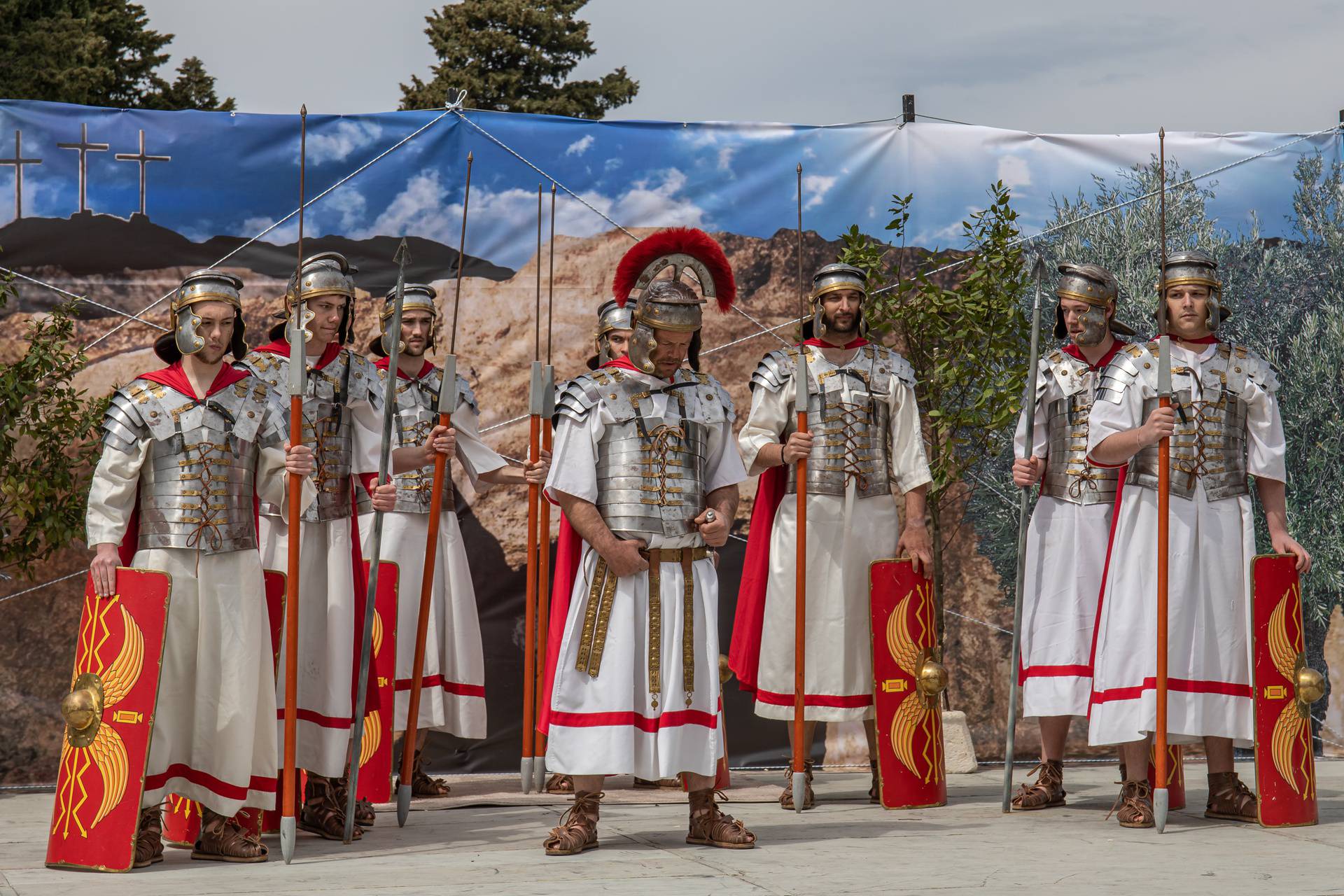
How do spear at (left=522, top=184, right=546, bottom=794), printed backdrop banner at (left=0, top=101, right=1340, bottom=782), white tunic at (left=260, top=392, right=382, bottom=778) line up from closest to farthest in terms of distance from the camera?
white tunic at (left=260, top=392, right=382, bottom=778) → spear at (left=522, top=184, right=546, bottom=794) → printed backdrop banner at (left=0, top=101, right=1340, bottom=782)

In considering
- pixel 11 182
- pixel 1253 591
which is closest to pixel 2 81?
pixel 11 182

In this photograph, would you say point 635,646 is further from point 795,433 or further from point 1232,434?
point 1232,434

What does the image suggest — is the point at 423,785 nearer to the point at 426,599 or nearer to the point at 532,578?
the point at 532,578

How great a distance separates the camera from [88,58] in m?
14.0

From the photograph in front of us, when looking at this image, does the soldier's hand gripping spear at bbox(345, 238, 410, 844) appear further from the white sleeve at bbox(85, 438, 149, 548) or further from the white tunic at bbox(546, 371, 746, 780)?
the white sleeve at bbox(85, 438, 149, 548)

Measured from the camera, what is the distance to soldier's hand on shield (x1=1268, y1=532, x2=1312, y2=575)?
17.9ft

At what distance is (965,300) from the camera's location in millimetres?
6832

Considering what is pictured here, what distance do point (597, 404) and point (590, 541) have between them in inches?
16.8

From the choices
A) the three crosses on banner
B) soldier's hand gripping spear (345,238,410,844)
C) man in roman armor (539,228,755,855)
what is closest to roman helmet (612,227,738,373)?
man in roman armor (539,228,755,855)

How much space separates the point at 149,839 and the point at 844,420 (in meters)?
2.85

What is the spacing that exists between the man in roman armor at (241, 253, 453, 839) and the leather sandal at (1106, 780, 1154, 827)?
8.56 feet

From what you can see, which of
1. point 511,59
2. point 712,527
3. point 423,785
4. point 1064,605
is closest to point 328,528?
point 712,527

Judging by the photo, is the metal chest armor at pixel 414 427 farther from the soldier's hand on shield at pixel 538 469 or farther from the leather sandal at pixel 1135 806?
the leather sandal at pixel 1135 806

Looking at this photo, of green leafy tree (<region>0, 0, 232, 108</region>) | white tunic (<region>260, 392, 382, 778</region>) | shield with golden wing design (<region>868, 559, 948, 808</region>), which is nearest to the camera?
white tunic (<region>260, 392, 382, 778</region>)
